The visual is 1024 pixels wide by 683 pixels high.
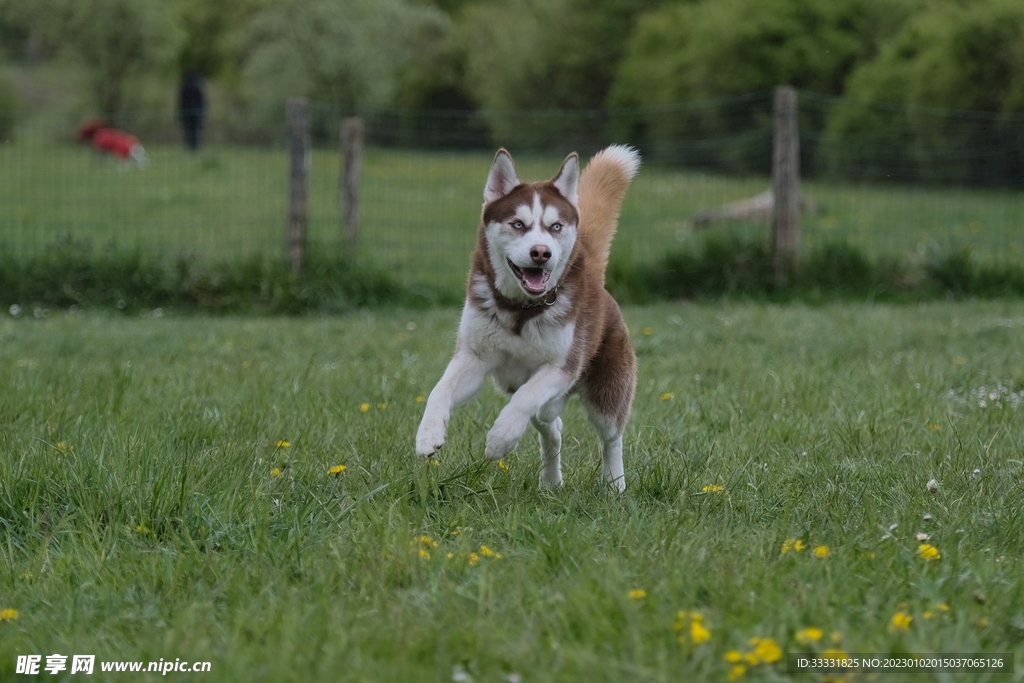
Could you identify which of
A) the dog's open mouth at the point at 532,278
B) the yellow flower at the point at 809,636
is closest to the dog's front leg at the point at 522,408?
the dog's open mouth at the point at 532,278

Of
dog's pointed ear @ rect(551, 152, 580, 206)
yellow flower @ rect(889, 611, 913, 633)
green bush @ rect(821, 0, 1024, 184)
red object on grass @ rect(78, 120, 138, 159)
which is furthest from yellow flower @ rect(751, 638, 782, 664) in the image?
red object on grass @ rect(78, 120, 138, 159)

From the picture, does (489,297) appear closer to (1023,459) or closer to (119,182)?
(1023,459)

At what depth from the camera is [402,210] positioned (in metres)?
12.5

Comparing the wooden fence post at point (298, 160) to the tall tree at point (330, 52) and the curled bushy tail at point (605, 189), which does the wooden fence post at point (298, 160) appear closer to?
the curled bushy tail at point (605, 189)

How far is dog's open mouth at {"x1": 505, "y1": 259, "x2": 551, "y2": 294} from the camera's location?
145 inches

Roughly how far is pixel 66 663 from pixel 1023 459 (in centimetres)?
321

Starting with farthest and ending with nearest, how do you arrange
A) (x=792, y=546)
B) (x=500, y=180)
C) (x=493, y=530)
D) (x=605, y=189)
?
(x=605, y=189)
(x=500, y=180)
(x=493, y=530)
(x=792, y=546)

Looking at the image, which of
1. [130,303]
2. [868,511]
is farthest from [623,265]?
[868,511]

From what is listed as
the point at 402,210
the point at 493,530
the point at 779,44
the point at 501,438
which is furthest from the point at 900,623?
the point at 779,44

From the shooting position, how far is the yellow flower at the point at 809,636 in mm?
2186

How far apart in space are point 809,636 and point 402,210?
1065cm

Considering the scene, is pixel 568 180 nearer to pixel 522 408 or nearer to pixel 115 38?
pixel 522 408

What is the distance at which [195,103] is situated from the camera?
28.3 metres

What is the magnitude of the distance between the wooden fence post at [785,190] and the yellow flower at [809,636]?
309 inches
